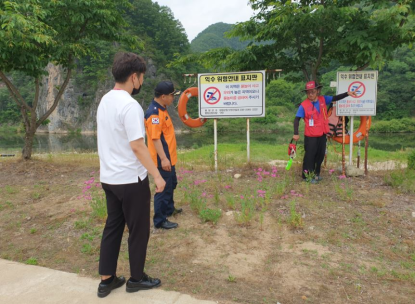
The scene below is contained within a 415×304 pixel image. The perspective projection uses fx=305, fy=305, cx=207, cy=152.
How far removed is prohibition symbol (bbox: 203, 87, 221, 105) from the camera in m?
6.02

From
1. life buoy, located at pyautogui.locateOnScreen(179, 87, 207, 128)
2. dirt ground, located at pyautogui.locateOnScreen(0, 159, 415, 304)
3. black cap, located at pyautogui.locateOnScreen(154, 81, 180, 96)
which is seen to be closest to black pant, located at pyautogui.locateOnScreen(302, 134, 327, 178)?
dirt ground, located at pyautogui.locateOnScreen(0, 159, 415, 304)

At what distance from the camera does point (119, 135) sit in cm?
206

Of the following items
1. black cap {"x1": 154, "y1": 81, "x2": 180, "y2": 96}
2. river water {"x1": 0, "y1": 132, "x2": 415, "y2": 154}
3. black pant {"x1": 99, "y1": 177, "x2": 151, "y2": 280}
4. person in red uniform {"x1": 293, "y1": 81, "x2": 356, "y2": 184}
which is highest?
black cap {"x1": 154, "y1": 81, "x2": 180, "y2": 96}

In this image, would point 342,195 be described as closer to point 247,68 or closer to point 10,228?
point 247,68

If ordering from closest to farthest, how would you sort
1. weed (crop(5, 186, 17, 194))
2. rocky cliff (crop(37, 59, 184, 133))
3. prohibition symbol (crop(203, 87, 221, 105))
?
weed (crop(5, 186, 17, 194)) < prohibition symbol (crop(203, 87, 221, 105)) < rocky cliff (crop(37, 59, 184, 133))

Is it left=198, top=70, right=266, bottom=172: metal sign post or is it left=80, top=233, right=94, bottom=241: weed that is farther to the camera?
left=198, top=70, right=266, bottom=172: metal sign post

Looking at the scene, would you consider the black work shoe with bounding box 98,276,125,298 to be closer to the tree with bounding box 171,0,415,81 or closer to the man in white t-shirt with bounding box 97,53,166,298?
the man in white t-shirt with bounding box 97,53,166,298

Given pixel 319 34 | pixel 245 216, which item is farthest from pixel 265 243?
pixel 319 34

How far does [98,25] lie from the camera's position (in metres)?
7.38

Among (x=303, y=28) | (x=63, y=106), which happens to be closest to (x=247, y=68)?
(x=303, y=28)

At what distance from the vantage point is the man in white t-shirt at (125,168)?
2018 mm

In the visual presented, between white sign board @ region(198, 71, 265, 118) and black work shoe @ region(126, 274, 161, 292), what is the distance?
161 inches

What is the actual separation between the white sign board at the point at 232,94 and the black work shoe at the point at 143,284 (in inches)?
161

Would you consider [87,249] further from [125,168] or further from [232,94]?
[232,94]
